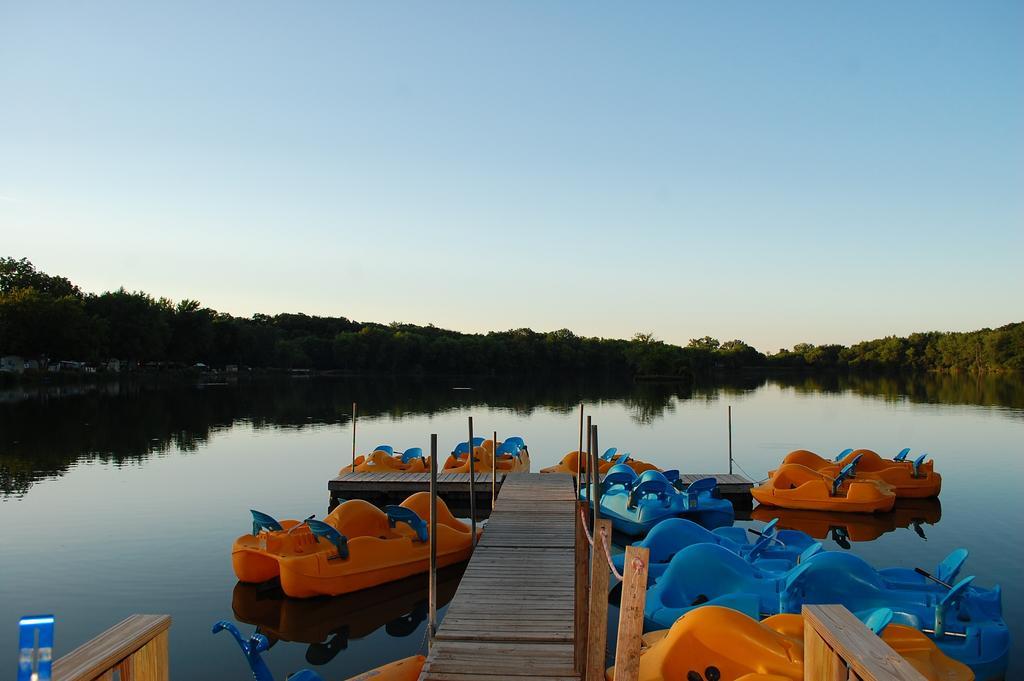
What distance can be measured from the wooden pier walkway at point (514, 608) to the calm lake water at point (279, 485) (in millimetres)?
1528

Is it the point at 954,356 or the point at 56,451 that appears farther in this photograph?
the point at 954,356

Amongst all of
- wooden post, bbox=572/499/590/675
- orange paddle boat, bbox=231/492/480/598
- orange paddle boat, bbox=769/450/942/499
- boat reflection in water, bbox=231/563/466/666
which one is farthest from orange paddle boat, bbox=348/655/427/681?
orange paddle boat, bbox=769/450/942/499

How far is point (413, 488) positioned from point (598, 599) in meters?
15.7

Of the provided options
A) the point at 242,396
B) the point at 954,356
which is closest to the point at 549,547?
the point at 242,396

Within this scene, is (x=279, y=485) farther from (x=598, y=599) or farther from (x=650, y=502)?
(x=598, y=599)

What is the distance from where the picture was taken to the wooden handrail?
6.39 ft

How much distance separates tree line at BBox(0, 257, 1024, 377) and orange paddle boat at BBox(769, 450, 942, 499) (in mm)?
66907

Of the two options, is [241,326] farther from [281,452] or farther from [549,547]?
[549,547]

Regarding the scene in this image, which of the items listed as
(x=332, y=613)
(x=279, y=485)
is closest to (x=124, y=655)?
(x=332, y=613)

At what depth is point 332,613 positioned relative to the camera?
38.1 ft

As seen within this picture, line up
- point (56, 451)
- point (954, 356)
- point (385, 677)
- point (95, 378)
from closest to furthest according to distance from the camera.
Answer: point (385, 677)
point (56, 451)
point (95, 378)
point (954, 356)

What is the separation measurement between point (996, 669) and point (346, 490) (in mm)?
15657

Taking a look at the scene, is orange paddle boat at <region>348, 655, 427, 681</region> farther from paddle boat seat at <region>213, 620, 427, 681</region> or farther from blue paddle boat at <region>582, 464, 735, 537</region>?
blue paddle boat at <region>582, 464, 735, 537</region>

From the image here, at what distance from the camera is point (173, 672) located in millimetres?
9570
